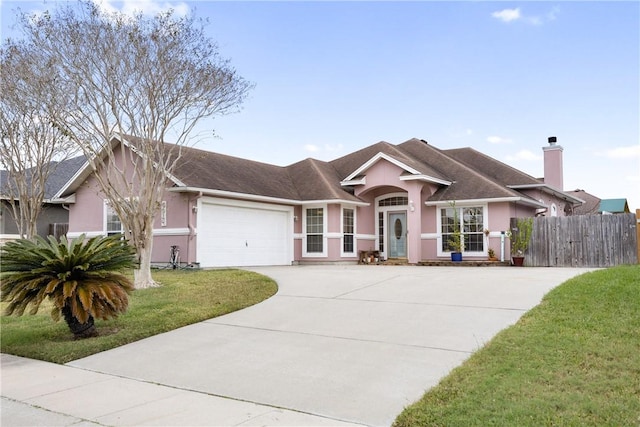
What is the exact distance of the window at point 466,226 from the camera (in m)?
19.6

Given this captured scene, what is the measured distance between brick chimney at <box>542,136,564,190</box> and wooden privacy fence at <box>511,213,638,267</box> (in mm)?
7561

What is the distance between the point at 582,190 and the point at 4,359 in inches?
1712

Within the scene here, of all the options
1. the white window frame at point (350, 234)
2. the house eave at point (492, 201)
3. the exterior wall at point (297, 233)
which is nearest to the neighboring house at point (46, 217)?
the exterior wall at point (297, 233)

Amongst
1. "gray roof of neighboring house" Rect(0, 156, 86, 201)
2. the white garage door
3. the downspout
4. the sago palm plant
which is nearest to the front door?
the white garage door

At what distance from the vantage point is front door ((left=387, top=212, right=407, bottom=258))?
2180 cm

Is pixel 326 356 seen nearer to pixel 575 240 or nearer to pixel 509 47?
pixel 509 47

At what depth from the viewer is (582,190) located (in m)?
42.1

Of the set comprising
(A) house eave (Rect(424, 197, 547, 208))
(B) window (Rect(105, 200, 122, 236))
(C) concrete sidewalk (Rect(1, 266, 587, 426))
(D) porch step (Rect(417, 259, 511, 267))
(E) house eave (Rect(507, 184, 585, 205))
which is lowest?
(C) concrete sidewalk (Rect(1, 266, 587, 426))

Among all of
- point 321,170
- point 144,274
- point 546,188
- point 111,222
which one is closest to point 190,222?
point 144,274

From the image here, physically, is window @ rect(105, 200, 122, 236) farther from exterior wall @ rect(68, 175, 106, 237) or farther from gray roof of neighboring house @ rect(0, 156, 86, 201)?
gray roof of neighboring house @ rect(0, 156, 86, 201)

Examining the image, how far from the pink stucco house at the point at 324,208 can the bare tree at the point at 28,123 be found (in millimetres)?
1971

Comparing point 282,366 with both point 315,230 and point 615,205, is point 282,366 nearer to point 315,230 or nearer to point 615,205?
point 315,230

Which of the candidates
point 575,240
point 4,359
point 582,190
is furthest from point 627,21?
point 582,190

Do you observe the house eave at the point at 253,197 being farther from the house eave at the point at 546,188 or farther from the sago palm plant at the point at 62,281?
the sago palm plant at the point at 62,281
